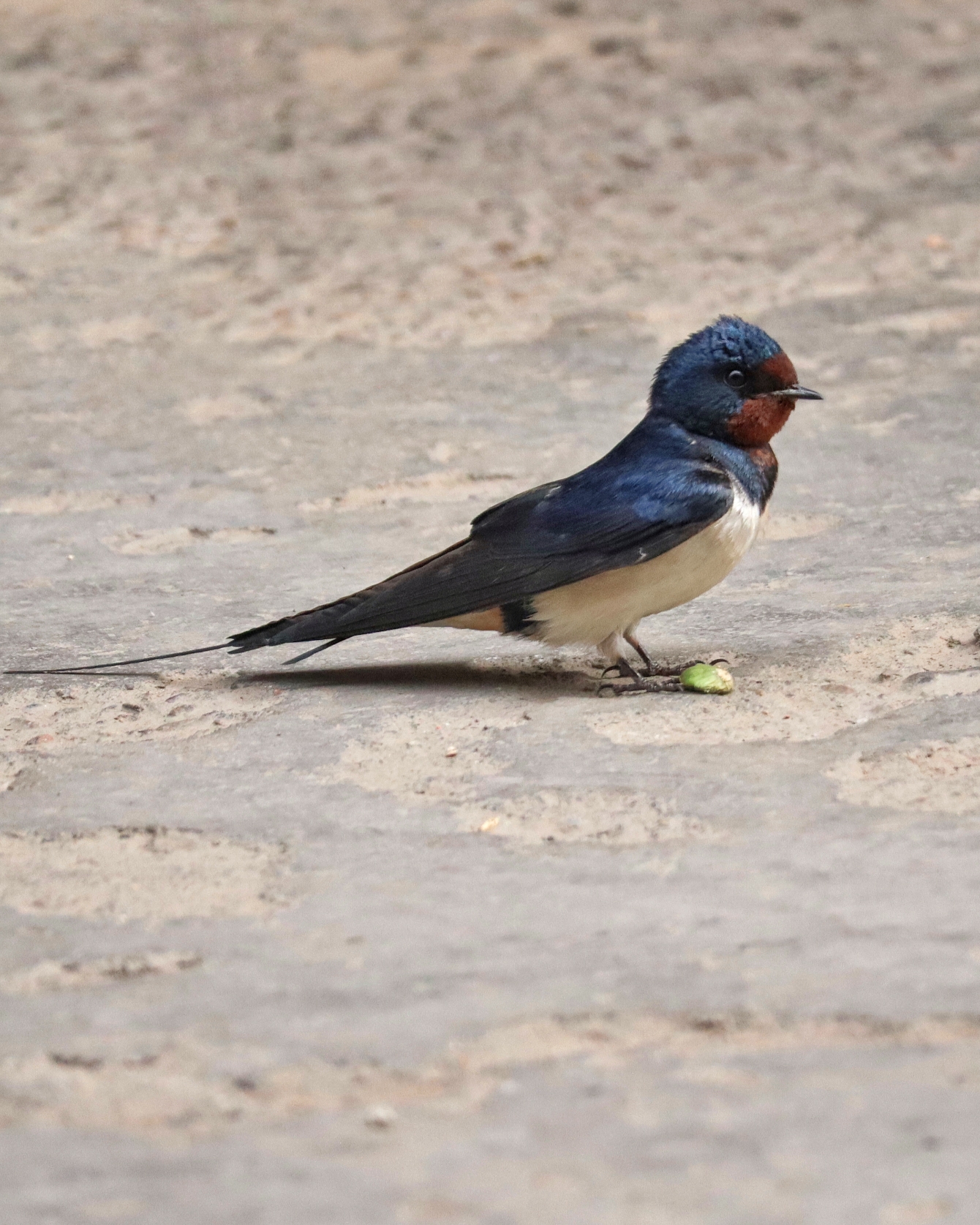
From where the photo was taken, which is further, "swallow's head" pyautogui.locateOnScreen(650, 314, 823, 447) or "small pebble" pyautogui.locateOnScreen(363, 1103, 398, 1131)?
"swallow's head" pyautogui.locateOnScreen(650, 314, 823, 447)

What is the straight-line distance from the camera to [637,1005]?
2053 millimetres

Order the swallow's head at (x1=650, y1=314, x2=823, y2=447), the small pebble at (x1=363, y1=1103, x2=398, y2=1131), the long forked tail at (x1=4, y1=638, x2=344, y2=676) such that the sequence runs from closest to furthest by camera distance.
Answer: the small pebble at (x1=363, y1=1103, x2=398, y2=1131) < the swallow's head at (x1=650, y1=314, x2=823, y2=447) < the long forked tail at (x1=4, y1=638, x2=344, y2=676)

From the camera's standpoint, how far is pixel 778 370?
331cm

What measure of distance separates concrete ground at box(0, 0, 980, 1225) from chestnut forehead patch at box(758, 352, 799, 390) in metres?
0.55

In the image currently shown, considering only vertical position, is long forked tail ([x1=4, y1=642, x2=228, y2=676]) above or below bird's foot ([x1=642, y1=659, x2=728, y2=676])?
above

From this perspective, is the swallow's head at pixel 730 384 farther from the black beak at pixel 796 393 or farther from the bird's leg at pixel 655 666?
the bird's leg at pixel 655 666

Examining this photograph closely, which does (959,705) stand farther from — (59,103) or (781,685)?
(59,103)

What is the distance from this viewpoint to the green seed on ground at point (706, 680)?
318 cm

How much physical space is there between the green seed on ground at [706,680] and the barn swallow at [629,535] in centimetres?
7

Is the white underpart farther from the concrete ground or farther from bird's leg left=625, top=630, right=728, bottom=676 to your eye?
the concrete ground

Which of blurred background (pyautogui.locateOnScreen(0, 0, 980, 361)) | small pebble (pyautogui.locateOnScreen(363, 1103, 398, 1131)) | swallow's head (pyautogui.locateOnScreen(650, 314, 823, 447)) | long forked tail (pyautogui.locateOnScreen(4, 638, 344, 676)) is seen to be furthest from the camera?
blurred background (pyautogui.locateOnScreen(0, 0, 980, 361))

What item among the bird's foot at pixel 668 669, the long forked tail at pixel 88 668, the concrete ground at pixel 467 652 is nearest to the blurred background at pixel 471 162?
the concrete ground at pixel 467 652

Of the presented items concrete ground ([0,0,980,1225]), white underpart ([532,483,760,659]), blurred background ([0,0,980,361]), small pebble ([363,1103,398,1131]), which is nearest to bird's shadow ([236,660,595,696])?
concrete ground ([0,0,980,1225])

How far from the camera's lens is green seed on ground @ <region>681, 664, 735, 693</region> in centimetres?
318
